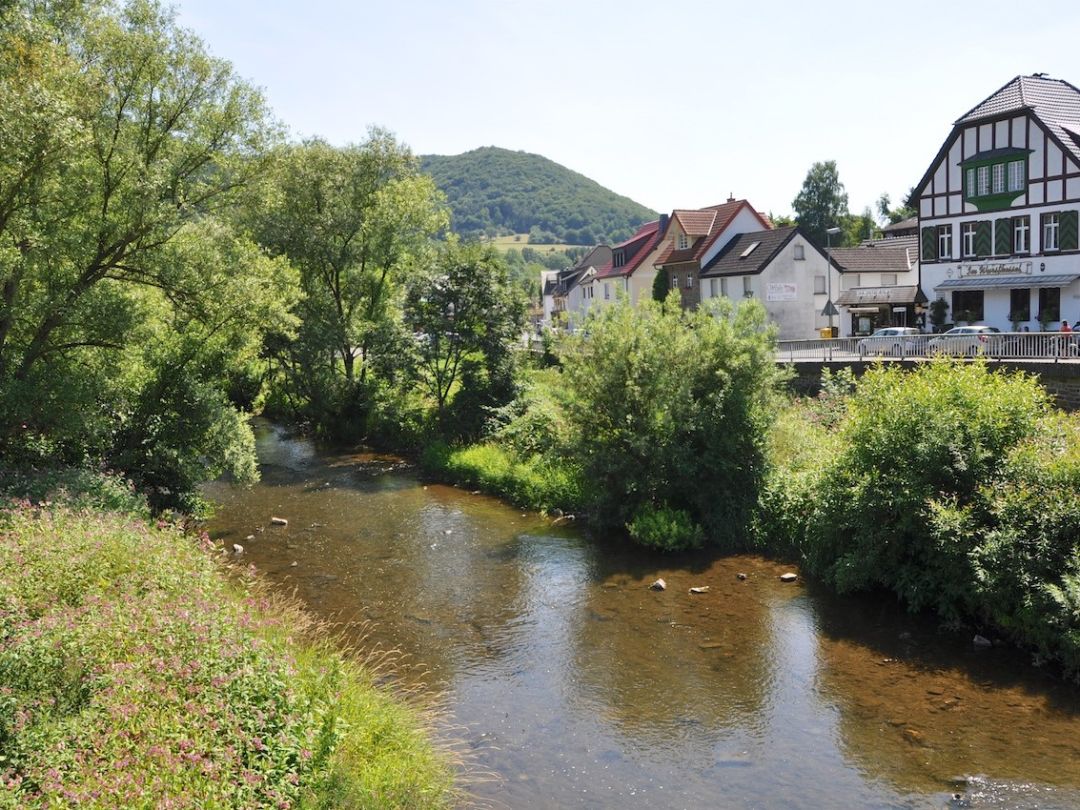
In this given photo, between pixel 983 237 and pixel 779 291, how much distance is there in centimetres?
1225

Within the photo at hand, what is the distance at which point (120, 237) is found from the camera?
1739 cm

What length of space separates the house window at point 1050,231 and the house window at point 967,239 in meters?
3.81

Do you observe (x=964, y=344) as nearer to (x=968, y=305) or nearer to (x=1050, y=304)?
(x=1050, y=304)

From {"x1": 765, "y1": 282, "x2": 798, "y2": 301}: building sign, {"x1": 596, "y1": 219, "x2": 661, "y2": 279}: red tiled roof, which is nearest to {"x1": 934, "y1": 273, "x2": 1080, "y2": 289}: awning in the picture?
{"x1": 765, "y1": 282, "x2": 798, "y2": 301}: building sign

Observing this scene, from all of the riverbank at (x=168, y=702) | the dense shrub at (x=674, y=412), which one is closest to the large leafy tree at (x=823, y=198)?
the dense shrub at (x=674, y=412)

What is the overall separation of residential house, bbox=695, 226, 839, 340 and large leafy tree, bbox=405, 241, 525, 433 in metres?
25.9

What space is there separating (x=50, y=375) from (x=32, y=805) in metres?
11.8

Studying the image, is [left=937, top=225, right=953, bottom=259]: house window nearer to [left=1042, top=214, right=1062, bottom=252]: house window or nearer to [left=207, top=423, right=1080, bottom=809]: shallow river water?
[left=1042, top=214, right=1062, bottom=252]: house window

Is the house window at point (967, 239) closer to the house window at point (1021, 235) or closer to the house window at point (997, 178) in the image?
the house window at point (997, 178)

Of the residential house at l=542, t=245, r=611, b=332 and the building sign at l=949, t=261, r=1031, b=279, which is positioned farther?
the residential house at l=542, t=245, r=611, b=332

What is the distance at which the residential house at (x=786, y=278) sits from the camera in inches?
2067

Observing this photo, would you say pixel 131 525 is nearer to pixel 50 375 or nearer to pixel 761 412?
pixel 50 375

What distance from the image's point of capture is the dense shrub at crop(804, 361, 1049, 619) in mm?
14352

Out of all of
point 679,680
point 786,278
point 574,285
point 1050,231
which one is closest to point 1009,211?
point 1050,231
